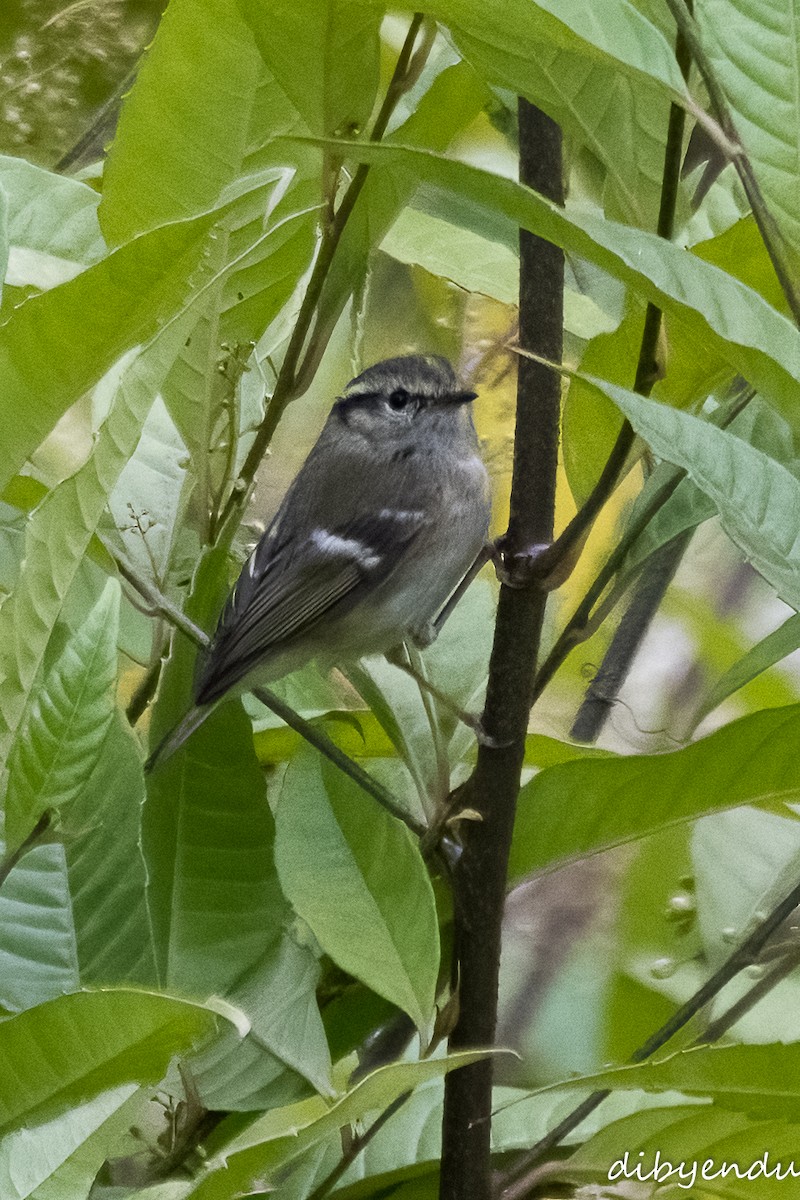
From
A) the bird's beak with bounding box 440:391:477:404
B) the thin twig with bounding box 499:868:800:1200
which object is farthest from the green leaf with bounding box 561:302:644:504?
the bird's beak with bounding box 440:391:477:404

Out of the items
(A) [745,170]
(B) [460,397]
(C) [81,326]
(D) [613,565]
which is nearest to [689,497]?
(D) [613,565]

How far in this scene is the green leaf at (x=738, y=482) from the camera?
348 millimetres

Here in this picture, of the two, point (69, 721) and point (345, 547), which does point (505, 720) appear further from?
point (345, 547)

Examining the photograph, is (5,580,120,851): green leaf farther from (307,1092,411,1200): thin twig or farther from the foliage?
(307,1092,411,1200): thin twig

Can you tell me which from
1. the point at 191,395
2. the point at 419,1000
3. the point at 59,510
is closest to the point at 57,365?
the point at 59,510

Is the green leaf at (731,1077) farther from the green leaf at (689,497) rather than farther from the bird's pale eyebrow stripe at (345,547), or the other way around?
the bird's pale eyebrow stripe at (345,547)

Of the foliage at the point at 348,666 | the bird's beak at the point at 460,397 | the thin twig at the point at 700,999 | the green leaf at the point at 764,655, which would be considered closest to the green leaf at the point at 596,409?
the foliage at the point at 348,666

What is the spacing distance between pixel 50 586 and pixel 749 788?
0.28 meters

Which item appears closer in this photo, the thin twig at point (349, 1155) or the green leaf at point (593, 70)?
the green leaf at point (593, 70)

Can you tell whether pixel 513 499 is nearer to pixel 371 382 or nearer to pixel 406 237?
pixel 406 237

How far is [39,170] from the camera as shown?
661 millimetres

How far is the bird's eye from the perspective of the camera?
3.71ft

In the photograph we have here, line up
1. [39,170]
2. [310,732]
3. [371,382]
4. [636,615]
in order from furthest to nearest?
[371,382], [636,615], [39,170], [310,732]

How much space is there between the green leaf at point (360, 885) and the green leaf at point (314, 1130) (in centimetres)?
7
